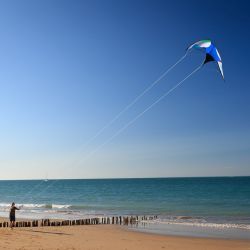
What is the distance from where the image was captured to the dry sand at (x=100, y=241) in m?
18.5

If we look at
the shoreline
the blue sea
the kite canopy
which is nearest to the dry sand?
the shoreline

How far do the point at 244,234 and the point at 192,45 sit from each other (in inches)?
532

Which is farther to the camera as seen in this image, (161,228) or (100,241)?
(161,228)

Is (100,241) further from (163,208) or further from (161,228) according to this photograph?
(163,208)

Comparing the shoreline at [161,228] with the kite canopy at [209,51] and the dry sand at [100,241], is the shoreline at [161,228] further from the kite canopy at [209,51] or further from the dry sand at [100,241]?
the kite canopy at [209,51]

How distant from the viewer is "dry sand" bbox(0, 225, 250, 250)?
18.5 meters

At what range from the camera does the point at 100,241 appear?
20.6m

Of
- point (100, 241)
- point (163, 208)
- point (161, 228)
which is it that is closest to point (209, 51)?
point (100, 241)

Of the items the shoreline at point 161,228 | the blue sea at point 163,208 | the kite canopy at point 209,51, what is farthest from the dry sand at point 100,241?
the kite canopy at point 209,51

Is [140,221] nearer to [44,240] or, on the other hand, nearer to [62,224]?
[62,224]

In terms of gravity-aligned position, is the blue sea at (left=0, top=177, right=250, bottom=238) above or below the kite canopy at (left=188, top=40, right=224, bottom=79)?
below

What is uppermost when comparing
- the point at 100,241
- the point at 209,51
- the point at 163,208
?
the point at 209,51

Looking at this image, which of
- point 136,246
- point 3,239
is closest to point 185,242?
point 136,246

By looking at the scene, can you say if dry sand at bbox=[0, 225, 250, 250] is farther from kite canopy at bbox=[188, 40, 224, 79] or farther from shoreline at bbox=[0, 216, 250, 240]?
kite canopy at bbox=[188, 40, 224, 79]
